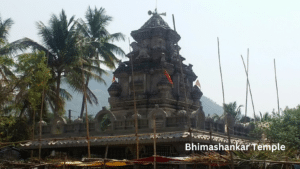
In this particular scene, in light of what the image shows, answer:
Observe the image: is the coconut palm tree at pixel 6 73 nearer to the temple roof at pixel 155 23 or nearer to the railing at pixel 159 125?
the railing at pixel 159 125

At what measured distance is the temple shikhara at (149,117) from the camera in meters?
20.6

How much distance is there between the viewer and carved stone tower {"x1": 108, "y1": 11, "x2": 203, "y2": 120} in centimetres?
2614

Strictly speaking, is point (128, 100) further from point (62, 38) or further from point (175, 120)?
point (62, 38)

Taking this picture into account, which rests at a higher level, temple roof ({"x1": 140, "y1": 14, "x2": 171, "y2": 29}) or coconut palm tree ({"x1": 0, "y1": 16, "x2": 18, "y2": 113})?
temple roof ({"x1": 140, "y1": 14, "x2": 171, "y2": 29})

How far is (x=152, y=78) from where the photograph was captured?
27.5 metres

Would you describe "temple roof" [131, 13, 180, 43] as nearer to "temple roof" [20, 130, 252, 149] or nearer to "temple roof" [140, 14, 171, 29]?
"temple roof" [140, 14, 171, 29]

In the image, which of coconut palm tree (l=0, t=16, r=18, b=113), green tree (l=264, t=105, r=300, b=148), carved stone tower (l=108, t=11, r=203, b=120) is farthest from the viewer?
carved stone tower (l=108, t=11, r=203, b=120)

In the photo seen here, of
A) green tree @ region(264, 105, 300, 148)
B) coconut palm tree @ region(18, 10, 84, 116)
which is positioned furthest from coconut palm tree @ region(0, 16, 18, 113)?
green tree @ region(264, 105, 300, 148)

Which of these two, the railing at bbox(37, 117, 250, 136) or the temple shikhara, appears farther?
the railing at bbox(37, 117, 250, 136)

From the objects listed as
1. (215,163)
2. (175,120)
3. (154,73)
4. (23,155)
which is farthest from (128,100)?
(215,163)

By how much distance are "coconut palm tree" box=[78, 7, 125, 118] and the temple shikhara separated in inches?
326

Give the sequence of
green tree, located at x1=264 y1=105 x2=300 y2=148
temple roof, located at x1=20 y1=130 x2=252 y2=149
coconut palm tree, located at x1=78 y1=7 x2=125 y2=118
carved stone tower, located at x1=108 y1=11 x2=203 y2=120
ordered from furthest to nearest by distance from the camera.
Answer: coconut palm tree, located at x1=78 y1=7 x2=125 y2=118 < carved stone tower, located at x1=108 y1=11 x2=203 y2=120 < green tree, located at x1=264 y1=105 x2=300 y2=148 < temple roof, located at x1=20 y1=130 x2=252 y2=149

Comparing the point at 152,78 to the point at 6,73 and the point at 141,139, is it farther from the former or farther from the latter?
the point at 6,73

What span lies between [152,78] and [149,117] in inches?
229
